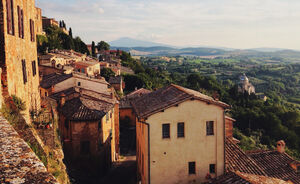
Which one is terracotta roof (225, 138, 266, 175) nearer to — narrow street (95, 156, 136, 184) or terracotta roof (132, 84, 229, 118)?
terracotta roof (132, 84, 229, 118)

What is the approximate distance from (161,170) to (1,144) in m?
13.1

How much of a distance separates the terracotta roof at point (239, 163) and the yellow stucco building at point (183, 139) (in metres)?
1.24

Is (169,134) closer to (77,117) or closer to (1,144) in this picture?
(77,117)

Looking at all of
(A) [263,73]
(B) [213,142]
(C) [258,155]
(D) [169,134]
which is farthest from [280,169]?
(A) [263,73]

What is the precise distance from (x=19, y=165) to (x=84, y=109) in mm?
19313

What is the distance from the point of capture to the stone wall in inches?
144

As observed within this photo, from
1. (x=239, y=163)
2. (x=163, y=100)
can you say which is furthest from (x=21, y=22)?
(x=239, y=163)

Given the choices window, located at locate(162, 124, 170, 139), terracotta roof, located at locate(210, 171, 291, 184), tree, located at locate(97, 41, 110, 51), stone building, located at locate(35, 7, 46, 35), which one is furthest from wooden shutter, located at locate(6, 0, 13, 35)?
tree, located at locate(97, 41, 110, 51)

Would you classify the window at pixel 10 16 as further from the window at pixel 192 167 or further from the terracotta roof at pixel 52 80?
the terracotta roof at pixel 52 80

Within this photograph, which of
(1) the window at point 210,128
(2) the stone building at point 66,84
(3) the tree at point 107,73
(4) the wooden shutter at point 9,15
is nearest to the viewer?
(4) the wooden shutter at point 9,15

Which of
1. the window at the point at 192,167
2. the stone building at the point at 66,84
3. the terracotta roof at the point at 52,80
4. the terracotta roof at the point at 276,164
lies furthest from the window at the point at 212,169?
the terracotta roof at the point at 52,80

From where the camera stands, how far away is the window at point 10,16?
10879 mm

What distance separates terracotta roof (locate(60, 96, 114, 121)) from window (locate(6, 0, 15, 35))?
11.7 m

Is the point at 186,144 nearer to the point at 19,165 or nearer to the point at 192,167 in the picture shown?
the point at 192,167
